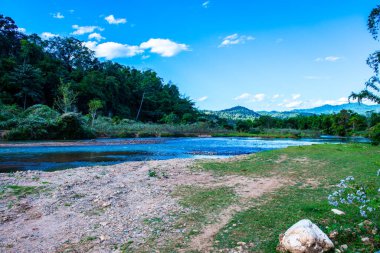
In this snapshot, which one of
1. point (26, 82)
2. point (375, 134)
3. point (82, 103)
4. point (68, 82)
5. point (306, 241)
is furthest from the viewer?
point (82, 103)

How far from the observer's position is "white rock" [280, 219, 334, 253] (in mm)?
5059

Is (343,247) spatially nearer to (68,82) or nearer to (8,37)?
(68,82)

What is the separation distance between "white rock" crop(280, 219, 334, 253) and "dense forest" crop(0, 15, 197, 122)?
2250 inches

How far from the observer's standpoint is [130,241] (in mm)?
6039

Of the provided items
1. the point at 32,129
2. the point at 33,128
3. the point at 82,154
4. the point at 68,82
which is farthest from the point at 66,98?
the point at 82,154

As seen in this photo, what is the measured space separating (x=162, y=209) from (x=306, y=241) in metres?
4.10

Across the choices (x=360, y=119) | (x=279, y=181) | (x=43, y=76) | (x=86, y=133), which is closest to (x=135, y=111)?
(x=43, y=76)

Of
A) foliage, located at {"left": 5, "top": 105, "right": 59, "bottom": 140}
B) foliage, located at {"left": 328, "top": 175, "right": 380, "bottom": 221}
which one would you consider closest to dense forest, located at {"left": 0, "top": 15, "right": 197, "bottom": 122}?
foliage, located at {"left": 5, "top": 105, "right": 59, "bottom": 140}

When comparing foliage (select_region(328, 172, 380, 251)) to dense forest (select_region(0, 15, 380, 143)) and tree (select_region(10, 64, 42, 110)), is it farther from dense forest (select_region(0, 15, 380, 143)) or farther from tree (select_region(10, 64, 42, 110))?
tree (select_region(10, 64, 42, 110))

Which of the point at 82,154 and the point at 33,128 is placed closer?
the point at 82,154

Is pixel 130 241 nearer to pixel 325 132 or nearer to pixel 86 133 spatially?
pixel 86 133

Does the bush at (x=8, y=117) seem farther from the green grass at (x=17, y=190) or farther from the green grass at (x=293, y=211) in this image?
the green grass at (x=293, y=211)

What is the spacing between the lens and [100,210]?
8.12 metres

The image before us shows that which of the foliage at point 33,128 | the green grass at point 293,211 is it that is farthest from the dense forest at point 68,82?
the green grass at point 293,211
